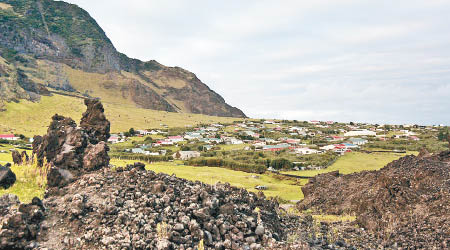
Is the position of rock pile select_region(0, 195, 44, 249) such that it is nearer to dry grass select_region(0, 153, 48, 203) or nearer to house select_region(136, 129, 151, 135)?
dry grass select_region(0, 153, 48, 203)

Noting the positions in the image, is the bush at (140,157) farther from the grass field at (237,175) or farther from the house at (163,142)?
the house at (163,142)

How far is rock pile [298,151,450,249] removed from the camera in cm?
1480

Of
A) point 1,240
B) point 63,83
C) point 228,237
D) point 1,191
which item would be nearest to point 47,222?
point 1,240

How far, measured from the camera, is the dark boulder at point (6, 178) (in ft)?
37.2

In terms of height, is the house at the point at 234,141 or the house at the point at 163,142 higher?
the house at the point at 234,141

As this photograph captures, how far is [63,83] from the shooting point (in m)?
175

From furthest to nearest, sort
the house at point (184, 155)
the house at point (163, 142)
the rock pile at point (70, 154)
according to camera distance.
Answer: the house at point (163, 142) → the house at point (184, 155) → the rock pile at point (70, 154)

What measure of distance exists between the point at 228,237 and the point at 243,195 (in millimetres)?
4772

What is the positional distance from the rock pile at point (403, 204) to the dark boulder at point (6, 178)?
16.3 metres

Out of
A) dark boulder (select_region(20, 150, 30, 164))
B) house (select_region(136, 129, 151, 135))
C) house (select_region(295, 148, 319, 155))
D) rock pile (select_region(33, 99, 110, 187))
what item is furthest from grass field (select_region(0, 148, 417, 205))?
house (select_region(136, 129, 151, 135))

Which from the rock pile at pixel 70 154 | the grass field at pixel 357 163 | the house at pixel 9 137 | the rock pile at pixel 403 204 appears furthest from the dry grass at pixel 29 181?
the house at pixel 9 137

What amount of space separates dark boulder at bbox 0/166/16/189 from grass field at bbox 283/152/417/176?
50.4m

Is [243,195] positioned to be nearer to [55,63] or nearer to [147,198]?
[147,198]

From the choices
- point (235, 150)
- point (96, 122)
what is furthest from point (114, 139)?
point (96, 122)
